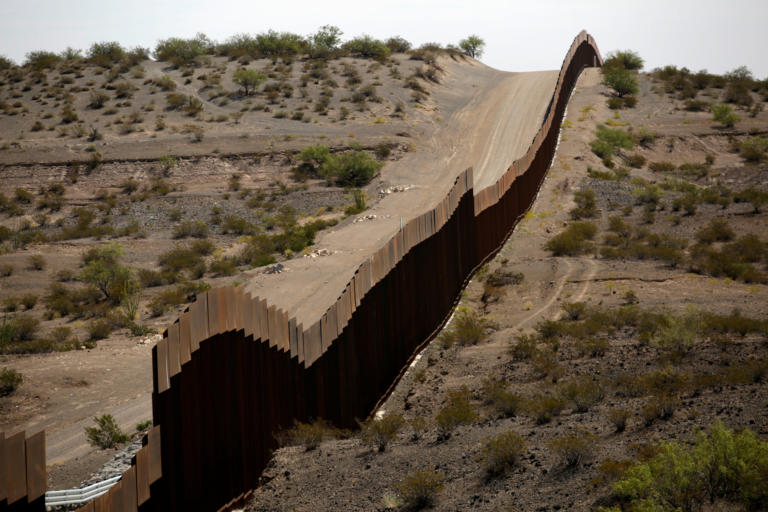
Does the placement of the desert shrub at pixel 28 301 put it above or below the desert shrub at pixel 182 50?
below

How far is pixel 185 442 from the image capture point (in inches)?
317

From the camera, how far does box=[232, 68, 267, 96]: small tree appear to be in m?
61.2

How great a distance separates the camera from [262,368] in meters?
10.2

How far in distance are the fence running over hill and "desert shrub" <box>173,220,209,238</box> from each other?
20079mm

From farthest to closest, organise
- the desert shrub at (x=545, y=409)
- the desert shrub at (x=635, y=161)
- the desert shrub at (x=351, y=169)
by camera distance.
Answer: the desert shrub at (x=351, y=169) < the desert shrub at (x=635, y=161) < the desert shrub at (x=545, y=409)

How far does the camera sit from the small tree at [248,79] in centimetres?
6122

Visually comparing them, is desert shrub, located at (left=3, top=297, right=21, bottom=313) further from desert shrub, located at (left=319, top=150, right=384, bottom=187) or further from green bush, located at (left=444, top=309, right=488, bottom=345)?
desert shrub, located at (left=319, top=150, right=384, bottom=187)

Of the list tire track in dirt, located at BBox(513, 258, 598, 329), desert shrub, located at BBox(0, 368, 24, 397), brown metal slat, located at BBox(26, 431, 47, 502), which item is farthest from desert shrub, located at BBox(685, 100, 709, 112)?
brown metal slat, located at BBox(26, 431, 47, 502)

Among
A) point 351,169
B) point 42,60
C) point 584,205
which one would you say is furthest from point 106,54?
point 584,205

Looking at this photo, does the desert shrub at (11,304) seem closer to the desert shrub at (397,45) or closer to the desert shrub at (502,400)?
the desert shrub at (502,400)

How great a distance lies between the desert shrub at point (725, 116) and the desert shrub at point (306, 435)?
44.4 metres

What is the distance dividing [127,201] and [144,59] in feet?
108

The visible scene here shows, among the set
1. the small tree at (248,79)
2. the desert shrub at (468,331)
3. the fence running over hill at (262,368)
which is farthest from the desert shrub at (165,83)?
the desert shrub at (468,331)

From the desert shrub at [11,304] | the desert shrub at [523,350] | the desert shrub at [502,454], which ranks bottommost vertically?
the desert shrub at [11,304]
